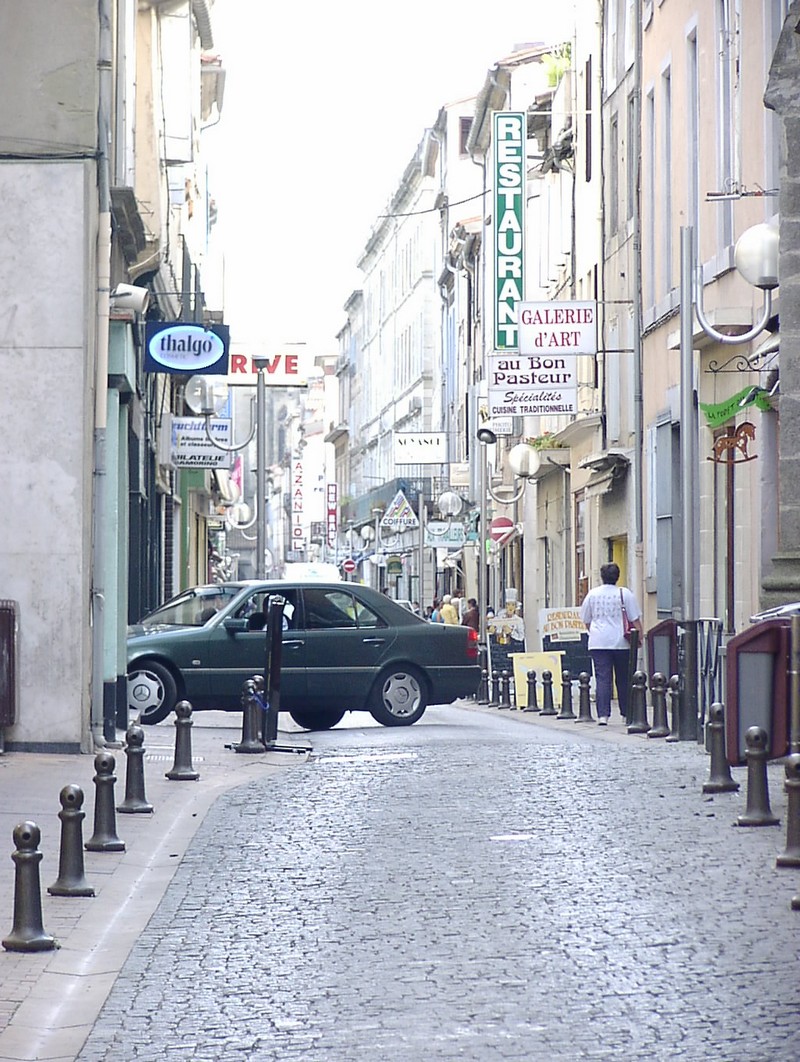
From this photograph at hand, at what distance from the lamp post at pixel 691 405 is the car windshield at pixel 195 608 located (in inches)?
223

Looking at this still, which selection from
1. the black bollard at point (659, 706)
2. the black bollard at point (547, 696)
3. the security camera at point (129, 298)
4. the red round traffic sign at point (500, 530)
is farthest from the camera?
the red round traffic sign at point (500, 530)

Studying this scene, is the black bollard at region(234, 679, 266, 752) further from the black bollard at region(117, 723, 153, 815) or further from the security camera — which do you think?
the black bollard at region(117, 723, 153, 815)

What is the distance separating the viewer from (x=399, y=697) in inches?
836

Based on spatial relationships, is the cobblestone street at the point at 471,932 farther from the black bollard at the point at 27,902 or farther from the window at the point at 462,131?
the window at the point at 462,131

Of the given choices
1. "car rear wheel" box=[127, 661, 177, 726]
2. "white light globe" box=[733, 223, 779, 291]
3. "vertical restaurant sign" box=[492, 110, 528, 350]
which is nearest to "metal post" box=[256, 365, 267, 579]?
"vertical restaurant sign" box=[492, 110, 528, 350]

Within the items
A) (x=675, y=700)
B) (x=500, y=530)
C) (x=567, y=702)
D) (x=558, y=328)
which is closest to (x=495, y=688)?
(x=558, y=328)

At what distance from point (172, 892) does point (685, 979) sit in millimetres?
3153

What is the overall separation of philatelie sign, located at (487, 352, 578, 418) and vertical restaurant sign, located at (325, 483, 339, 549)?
278ft

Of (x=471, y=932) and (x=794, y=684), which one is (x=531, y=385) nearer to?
(x=794, y=684)

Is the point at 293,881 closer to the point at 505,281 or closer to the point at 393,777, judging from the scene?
the point at 393,777

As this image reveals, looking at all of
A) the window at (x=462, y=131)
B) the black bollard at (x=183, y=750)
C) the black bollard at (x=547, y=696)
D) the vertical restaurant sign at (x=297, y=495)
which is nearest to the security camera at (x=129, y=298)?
the black bollard at (x=183, y=750)

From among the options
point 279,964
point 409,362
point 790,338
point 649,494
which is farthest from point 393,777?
point 409,362

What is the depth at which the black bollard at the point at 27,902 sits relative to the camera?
292 inches

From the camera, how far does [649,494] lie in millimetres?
29031
